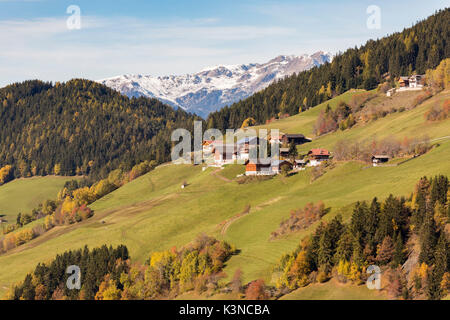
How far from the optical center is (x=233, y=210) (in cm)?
12500

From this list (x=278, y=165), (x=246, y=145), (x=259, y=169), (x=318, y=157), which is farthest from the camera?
(x=246, y=145)

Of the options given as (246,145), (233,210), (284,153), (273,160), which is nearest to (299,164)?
(273,160)

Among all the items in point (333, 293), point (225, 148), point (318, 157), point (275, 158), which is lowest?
point (333, 293)

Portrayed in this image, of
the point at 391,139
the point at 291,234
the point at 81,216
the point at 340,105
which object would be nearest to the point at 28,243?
the point at 81,216

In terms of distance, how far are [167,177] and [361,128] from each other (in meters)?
66.5

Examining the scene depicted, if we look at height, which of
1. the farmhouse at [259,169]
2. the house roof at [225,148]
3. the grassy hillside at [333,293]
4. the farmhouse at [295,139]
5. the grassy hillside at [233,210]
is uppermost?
the farmhouse at [295,139]

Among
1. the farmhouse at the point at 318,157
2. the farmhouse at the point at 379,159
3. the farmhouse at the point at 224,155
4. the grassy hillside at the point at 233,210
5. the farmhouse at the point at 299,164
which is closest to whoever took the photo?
the grassy hillside at the point at 233,210

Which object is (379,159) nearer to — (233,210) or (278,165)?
(278,165)

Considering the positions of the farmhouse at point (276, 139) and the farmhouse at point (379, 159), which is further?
the farmhouse at point (276, 139)

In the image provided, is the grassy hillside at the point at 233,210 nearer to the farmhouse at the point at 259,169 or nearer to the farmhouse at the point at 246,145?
the farmhouse at the point at 259,169

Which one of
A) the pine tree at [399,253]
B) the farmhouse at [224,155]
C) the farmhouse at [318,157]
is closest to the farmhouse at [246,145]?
the farmhouse at [224,155]

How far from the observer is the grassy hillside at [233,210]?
9894 centimetres

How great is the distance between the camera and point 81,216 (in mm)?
159625
